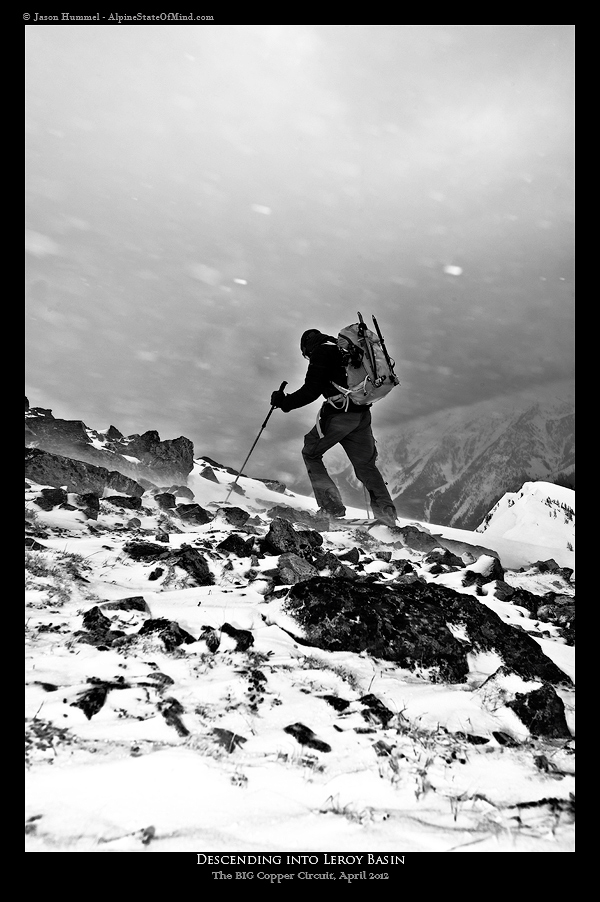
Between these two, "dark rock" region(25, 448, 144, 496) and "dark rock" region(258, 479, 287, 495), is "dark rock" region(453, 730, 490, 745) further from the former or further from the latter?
"dark rock" region(258, 479, 287, 495)

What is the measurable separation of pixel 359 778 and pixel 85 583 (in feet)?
10.2

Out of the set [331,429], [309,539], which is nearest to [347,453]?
[331,429]

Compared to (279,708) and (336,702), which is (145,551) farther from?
(336,702)

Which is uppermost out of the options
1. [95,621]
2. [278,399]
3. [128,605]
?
[278,399]

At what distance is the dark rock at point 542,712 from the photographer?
2814 mm

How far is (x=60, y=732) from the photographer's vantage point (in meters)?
2.16

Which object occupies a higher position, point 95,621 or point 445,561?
point 445,561

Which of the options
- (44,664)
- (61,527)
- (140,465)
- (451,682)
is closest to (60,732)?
(44,664)

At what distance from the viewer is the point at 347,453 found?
10.6m

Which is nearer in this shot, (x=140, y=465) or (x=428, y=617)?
(x=428, y=617)

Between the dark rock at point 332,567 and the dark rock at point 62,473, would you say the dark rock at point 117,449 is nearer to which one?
the dark rock at point 62,473

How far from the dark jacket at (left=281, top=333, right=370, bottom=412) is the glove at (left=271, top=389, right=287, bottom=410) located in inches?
1.3

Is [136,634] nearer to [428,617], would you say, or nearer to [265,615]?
[265,615]

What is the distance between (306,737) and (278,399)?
799 cm
